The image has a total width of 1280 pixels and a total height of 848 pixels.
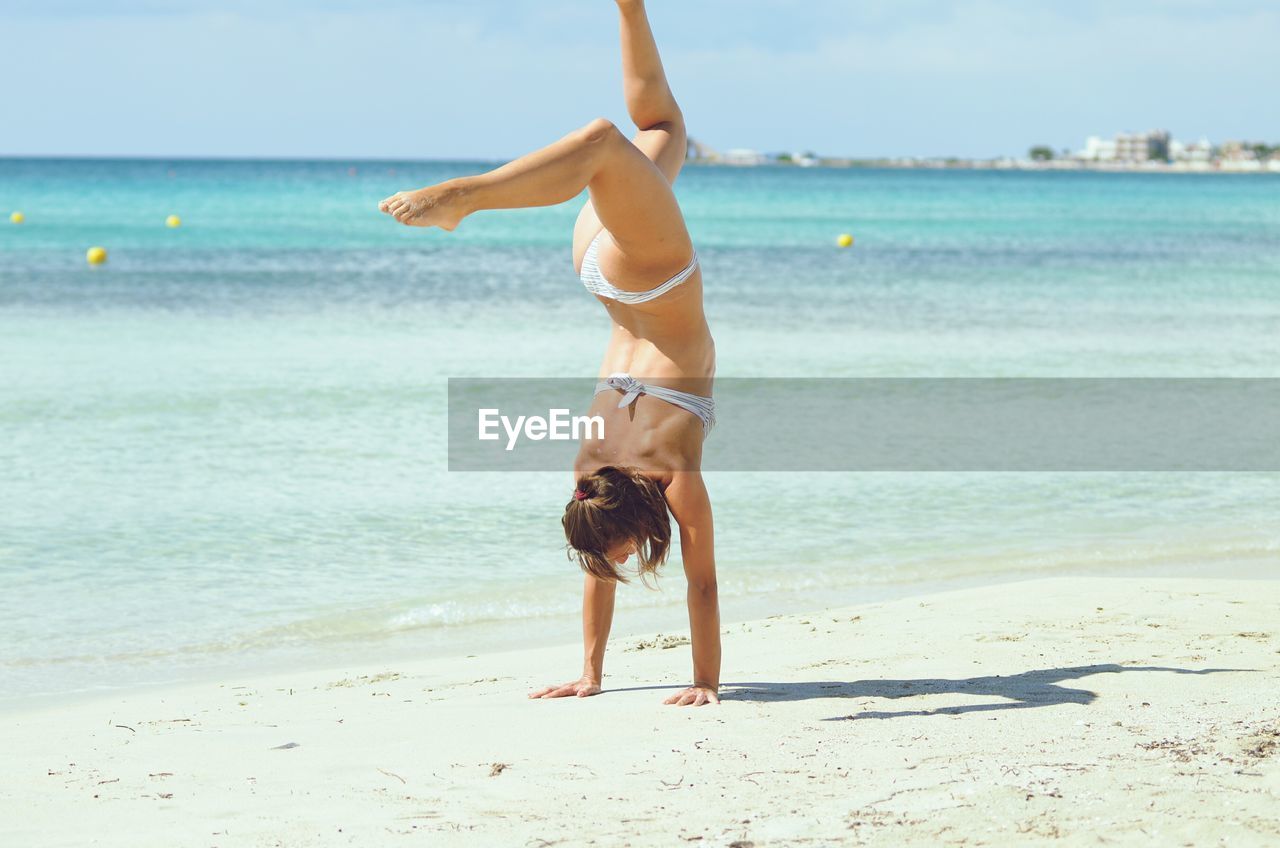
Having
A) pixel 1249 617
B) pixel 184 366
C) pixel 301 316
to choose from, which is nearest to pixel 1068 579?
pixel 1249 617

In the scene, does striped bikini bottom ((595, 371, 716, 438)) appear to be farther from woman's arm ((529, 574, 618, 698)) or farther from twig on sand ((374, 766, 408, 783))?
twig on sand ((374, 766, 408, 783))

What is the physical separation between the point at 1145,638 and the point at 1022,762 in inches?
76.4

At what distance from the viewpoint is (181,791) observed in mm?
3824

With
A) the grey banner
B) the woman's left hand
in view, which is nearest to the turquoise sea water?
the grey banner

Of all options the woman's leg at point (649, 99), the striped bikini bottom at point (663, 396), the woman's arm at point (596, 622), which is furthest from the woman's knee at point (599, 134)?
the woman's arm at point (596, 622)

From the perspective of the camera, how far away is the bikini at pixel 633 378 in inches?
169

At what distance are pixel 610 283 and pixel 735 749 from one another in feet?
4.92

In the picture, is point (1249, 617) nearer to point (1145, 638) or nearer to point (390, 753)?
point (1145, 638)

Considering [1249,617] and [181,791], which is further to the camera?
[1249,617]

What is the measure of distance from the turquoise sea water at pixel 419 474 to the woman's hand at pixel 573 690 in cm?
61

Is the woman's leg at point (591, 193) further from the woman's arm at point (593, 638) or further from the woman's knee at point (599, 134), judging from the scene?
the woman's arm at point (593, 638)

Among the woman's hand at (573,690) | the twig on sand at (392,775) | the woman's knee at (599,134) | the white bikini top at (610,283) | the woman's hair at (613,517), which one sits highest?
the woman's knee at (599,134)

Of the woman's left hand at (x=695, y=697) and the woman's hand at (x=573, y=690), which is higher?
the woman's left hand at (x=695, y=697)

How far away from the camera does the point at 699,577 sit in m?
4.52
